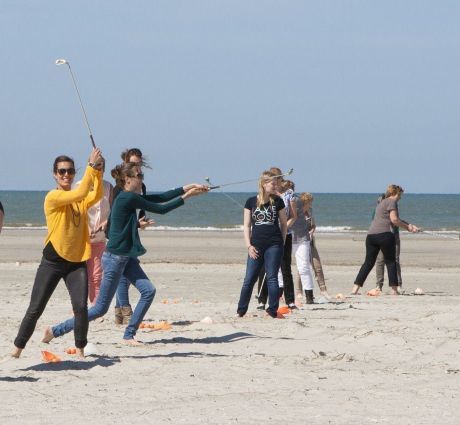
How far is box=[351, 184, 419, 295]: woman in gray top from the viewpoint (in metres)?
14.1

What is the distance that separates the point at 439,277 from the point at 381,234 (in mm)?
4101

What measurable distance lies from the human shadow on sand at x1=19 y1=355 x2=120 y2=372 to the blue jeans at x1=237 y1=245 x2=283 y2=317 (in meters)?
2.91

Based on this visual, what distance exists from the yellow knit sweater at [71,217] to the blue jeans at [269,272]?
3.35 metres

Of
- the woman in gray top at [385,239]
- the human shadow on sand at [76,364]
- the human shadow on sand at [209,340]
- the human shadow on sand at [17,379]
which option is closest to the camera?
the human shadow on sand at [17,379]

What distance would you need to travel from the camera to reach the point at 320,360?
808 centimetres

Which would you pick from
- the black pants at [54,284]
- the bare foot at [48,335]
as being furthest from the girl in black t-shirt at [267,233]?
the black pants at [54,284]

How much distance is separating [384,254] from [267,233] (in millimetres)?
4095

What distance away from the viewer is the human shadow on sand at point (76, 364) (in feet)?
25.0

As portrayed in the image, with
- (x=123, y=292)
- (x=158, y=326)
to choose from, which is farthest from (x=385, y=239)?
(x=123, y=292)

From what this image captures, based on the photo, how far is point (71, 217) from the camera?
294 inches

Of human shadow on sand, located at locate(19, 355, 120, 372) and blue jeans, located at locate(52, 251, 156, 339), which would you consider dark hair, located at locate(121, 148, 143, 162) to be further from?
human shadow on sand, located at locate(19, 355, 120, 372)

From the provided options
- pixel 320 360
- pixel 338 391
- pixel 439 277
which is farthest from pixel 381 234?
pixel 338 391

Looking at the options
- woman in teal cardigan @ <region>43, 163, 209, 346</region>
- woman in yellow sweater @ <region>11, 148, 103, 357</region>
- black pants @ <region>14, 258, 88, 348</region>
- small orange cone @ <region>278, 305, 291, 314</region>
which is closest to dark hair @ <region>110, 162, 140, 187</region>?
woman in teal cardigan @ <region>43, 163, 209, 346</region>

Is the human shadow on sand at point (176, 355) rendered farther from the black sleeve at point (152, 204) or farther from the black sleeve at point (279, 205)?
the black sleeve at point (279, 205)
